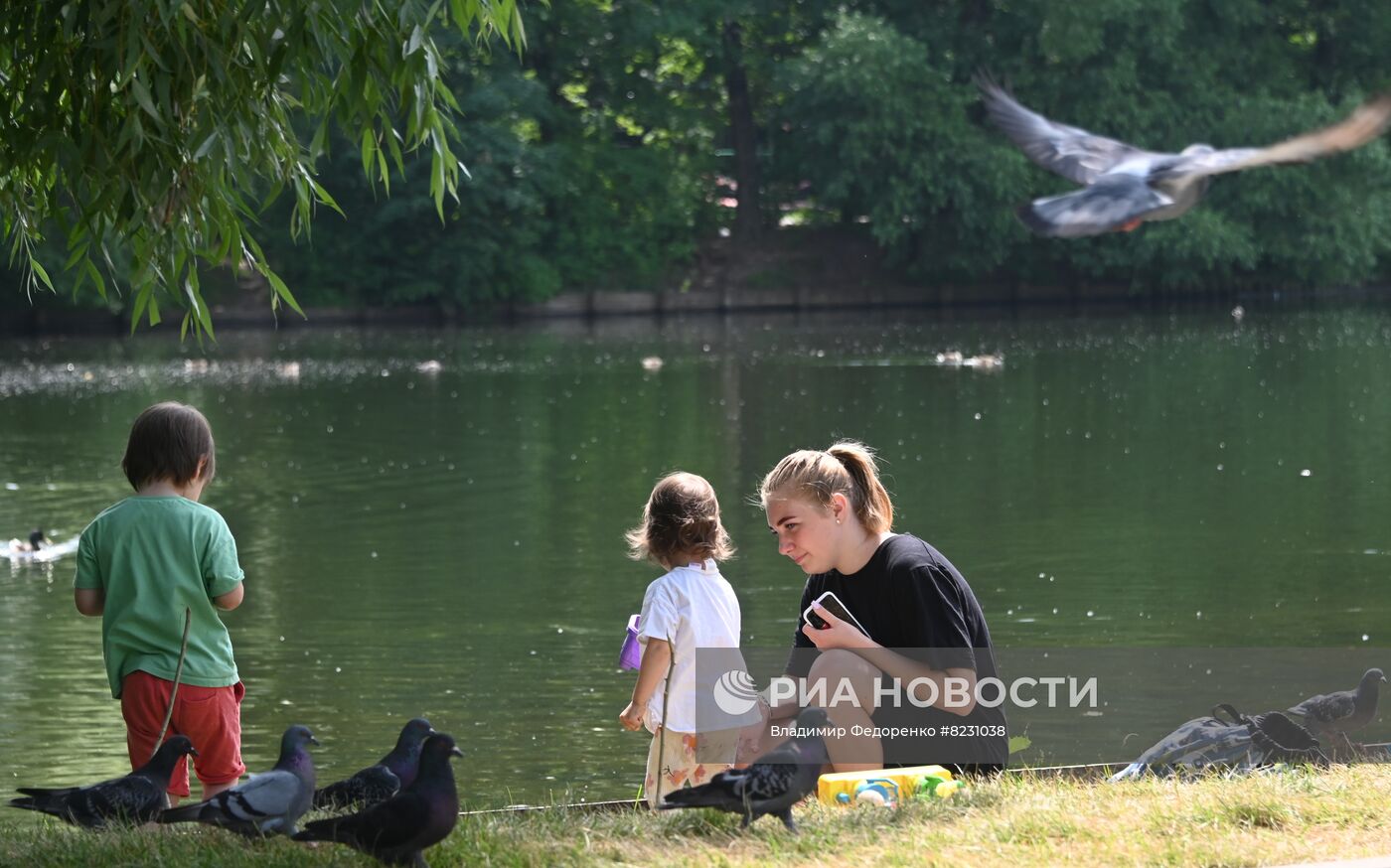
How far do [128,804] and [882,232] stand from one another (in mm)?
40188

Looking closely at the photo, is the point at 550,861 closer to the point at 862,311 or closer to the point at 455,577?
the point at 455,577

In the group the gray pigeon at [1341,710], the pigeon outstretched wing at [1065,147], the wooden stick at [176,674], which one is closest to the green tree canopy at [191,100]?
the wooden stick at [176,674]

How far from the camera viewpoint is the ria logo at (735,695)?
5.12m

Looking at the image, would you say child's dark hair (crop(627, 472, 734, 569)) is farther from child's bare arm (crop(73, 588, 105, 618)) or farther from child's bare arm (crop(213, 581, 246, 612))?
child's bare arm (crop(73, 588, 105, 618))

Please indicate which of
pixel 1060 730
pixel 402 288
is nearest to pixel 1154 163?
pixel 1060 730

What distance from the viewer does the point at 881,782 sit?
482 centimetres

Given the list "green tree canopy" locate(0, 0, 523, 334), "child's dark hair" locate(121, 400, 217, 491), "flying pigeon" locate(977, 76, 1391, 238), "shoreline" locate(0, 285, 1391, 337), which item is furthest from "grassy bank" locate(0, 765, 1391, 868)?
"shoreline" locate(0, 285, 1391, 337)

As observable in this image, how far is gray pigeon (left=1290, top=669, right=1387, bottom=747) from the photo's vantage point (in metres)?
6.52

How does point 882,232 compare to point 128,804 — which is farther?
point 882,232

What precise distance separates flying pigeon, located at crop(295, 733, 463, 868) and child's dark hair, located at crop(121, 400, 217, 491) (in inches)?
48.2

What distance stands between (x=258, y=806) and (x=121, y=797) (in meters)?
0.43

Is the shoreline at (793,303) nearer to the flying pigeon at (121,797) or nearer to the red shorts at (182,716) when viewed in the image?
the red shorts at (182,716)

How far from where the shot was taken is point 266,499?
17.0 m

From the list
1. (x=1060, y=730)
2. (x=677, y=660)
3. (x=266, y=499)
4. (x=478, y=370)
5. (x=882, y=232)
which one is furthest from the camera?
(x=882, y=232)
